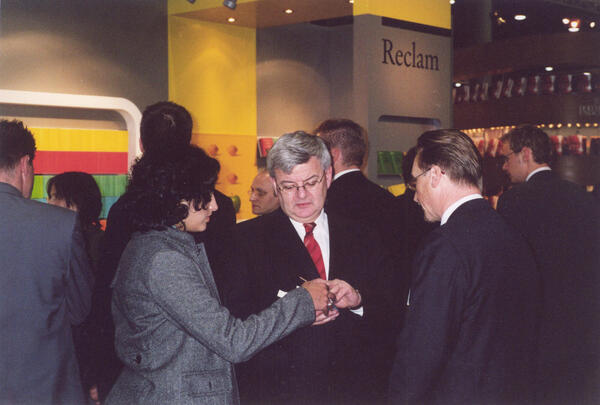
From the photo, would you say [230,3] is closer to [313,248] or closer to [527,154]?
[527,154]

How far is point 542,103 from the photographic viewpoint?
8.16m

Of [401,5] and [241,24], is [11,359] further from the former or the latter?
[241,24]

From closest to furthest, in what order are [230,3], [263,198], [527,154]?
[527,154] < [263,198] < [230,3]

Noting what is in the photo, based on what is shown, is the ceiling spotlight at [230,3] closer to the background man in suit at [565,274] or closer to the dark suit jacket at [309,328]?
the background man in suit at [565,274]

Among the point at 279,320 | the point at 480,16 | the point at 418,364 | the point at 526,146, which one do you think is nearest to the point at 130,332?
the point at 279,320

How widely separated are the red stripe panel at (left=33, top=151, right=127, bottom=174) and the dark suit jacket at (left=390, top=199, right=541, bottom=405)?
4053 millimetres

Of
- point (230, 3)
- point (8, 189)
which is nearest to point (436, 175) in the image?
point (8, 189)

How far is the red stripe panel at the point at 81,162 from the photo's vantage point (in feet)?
17.3

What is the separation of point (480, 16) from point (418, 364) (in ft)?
33.1

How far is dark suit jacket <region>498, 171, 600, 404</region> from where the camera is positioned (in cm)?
334

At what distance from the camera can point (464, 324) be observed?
184 cm

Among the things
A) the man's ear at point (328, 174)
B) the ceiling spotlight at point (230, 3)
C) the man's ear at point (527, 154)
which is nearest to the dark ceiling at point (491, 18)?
the ceiling spotlight at point (230, 3)

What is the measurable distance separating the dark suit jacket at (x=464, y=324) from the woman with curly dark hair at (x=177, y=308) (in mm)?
297

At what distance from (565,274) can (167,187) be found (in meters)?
2.27
